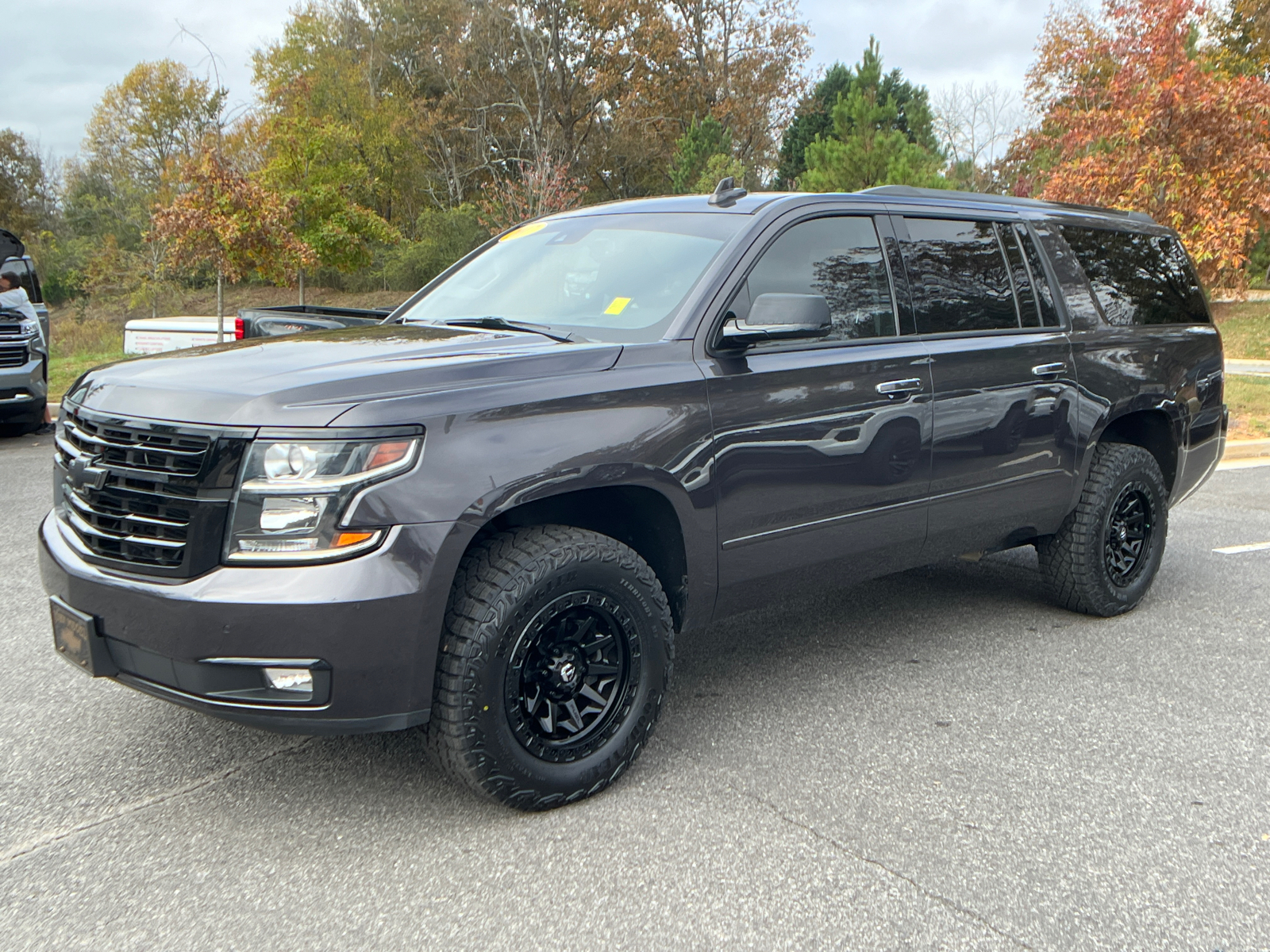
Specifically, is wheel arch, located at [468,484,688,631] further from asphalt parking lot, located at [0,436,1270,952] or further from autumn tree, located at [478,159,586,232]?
autumn tree, located at [478,159,586,232]

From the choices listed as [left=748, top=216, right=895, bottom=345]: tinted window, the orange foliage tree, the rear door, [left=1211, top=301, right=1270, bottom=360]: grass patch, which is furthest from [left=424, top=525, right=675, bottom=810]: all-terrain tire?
[left=1211, top=301, right=1270, bottom=360]: grass patch

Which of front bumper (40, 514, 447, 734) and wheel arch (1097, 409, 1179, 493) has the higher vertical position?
wheel arch (1097, 409, 1179, 493)

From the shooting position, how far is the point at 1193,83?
14.2 metres

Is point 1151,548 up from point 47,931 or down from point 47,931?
up

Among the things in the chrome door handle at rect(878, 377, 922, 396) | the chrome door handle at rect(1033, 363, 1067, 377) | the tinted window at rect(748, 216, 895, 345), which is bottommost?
the chrome door handle at rect(878, 377, 922, 396)

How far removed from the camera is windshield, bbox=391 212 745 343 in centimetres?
361

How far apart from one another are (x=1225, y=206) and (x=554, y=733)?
14.4 metres

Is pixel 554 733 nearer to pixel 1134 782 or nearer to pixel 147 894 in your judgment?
pixel 147 894

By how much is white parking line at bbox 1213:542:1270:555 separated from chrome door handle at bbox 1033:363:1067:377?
2.74 m

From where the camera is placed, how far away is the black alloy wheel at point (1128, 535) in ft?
16.3

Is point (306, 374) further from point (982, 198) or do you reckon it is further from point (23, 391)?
point (23, 391)

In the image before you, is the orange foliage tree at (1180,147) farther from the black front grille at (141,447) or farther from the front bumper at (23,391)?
the black front grille at (141,447)

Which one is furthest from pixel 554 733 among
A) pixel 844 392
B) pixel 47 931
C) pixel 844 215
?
pixel 844 215

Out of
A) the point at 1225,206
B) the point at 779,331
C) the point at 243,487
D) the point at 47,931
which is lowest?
the point at 47,931
